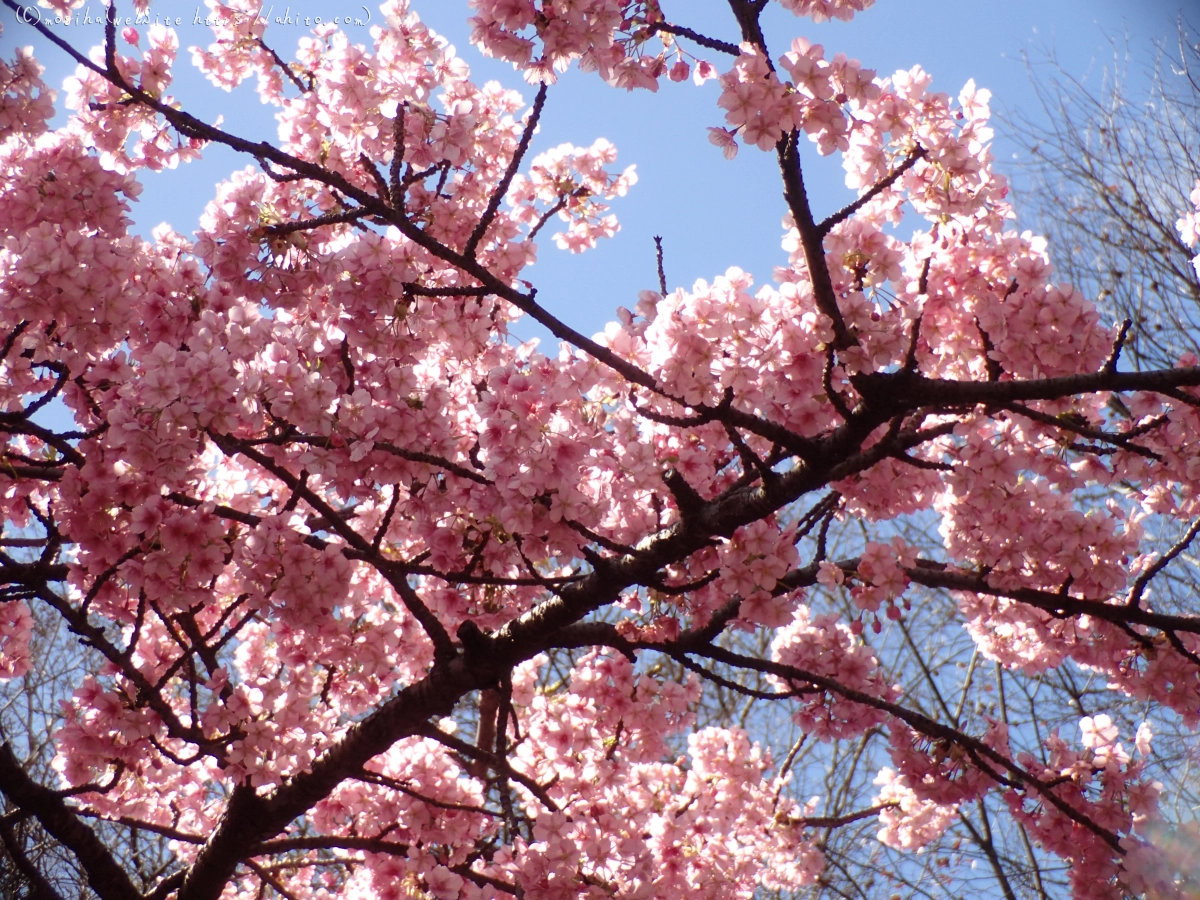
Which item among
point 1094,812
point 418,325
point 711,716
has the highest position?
point 711,716

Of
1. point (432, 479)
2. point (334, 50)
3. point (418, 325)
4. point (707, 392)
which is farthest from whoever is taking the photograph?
point (334, 50)

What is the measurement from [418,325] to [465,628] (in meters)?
1.33

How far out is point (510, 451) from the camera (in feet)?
10.00

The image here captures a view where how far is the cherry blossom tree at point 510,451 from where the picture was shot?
2943 millimetres

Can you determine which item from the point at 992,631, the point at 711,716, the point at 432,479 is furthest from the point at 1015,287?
the point at 711,716

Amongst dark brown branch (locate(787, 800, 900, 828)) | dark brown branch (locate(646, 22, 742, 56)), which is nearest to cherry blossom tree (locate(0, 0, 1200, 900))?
dark brown branch (locate(646, 22, 742, 56))

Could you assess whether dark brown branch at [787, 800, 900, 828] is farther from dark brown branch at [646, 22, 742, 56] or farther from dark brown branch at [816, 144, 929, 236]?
dark brown branch at [646, 22, 742, 56]

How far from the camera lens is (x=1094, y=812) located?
4.09 m

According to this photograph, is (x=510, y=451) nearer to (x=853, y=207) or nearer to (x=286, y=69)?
(x=853, y=207)

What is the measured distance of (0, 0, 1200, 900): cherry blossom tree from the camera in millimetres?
2943

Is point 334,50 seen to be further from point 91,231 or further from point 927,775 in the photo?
point 927,775

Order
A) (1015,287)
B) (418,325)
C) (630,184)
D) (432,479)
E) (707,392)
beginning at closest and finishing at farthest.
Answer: (707,392) < (1015,287) < (432,479) < (418,325) < (630,184)

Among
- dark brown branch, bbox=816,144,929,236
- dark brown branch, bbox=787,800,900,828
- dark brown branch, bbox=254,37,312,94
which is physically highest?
dark brown branch, bbox=254,37,312,94

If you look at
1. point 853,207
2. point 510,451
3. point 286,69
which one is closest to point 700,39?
point 853,207
